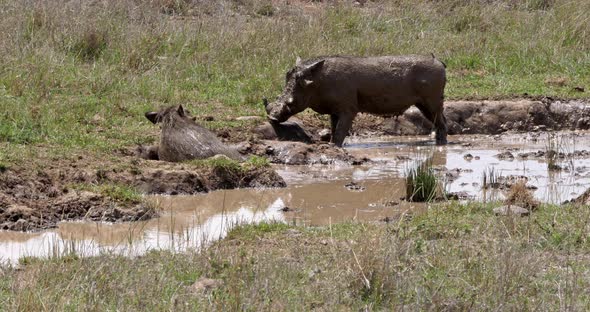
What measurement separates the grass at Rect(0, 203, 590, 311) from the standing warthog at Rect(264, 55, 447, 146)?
17.8 ft

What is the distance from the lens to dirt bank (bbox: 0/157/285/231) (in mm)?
8586

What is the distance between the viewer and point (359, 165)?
11.6 meters

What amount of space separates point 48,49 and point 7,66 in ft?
3.62

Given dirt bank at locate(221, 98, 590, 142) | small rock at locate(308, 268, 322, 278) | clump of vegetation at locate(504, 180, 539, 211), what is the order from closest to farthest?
small rock at locate(308, 268, 322, 278) < clump of vegetation at locate(504, 180, 539, 211) < dirt bank at locate(221, 98, 590, 142)

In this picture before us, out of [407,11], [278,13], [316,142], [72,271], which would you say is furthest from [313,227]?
[278,13]

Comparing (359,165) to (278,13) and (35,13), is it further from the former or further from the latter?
(278,13)

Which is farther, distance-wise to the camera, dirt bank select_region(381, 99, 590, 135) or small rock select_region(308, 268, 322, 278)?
dirt bank select_region(381, 99, 590, 135)

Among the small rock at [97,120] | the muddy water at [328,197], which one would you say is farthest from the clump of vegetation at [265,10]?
the small rock at [97,120]

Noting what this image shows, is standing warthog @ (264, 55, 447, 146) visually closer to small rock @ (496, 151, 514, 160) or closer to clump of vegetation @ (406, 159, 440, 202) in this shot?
small rock @ (496, 151, 514, 160)

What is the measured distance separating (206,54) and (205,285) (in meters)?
9.21

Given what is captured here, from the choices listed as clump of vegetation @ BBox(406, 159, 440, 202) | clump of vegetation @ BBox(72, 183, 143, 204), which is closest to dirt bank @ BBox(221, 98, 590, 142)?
clump of vegetation @ BBox(406, 159, 440, 202)

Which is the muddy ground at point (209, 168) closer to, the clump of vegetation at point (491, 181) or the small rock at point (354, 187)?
the small rock at point (354, 187)

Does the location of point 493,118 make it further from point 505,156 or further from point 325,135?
point 325,135

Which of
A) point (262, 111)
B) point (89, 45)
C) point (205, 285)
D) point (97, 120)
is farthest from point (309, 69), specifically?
point (205, 285)
